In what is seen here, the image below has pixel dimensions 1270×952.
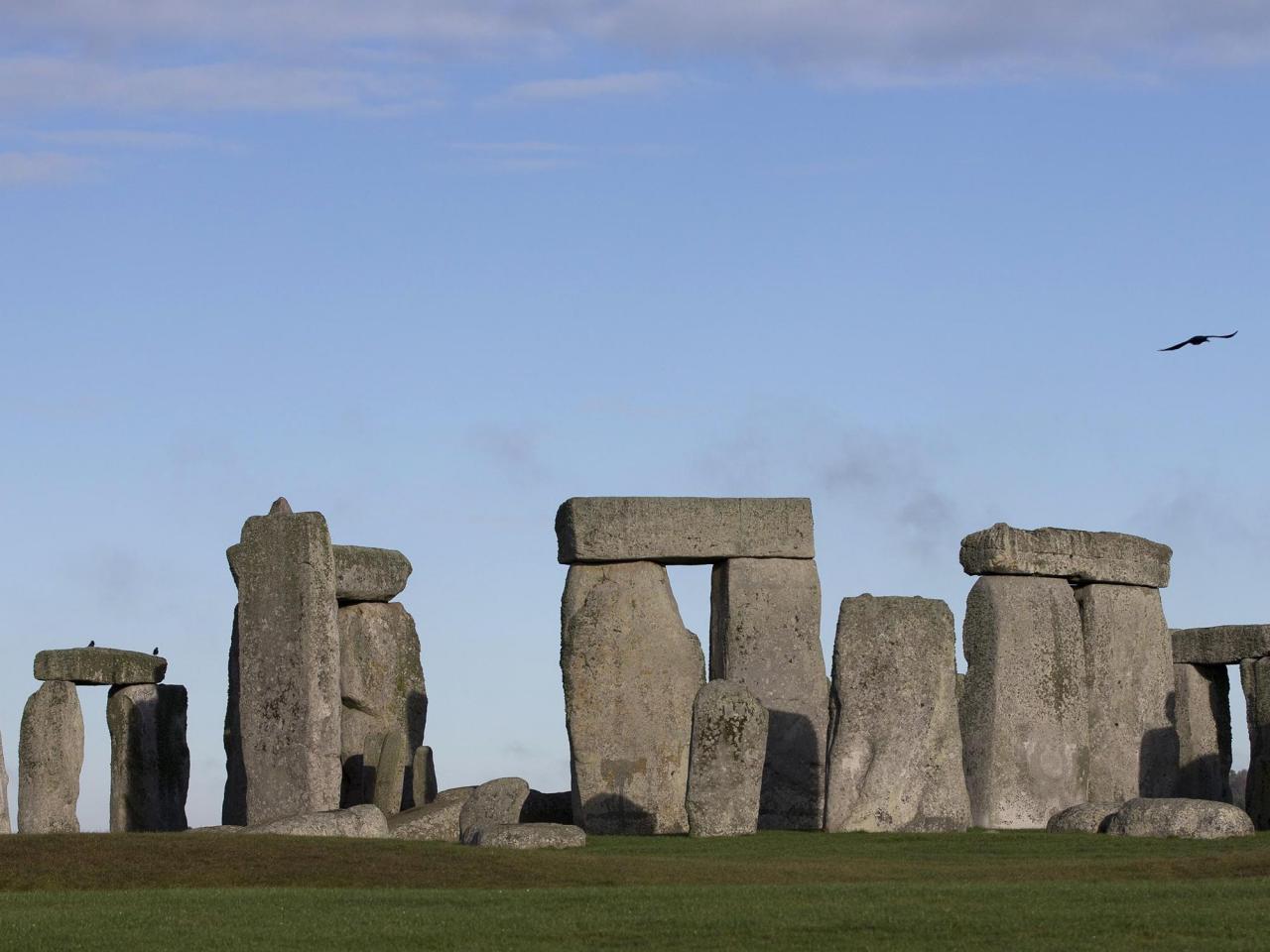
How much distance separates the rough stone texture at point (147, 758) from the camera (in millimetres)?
32125

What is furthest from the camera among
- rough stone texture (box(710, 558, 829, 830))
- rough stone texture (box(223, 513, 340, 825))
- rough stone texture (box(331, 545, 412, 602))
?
rough stone texture (box(331, 545, 412, 602))

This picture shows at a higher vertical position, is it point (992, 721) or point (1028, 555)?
point (1028, 555)

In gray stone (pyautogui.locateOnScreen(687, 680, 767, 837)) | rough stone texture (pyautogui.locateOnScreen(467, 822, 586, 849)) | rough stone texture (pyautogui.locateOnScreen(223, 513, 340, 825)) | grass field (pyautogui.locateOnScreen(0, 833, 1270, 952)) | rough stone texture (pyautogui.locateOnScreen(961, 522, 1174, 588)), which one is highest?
rough stone texture (pyautogui.locateOnScreen(961, 522, 1174, 588))

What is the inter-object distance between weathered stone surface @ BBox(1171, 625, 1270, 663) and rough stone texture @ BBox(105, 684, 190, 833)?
12634 millimetres

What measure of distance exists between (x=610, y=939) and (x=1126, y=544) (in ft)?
49.1

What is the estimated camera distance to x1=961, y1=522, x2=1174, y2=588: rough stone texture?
2884cm

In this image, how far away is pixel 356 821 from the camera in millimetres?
24562

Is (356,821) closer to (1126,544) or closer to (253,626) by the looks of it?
(253,626)

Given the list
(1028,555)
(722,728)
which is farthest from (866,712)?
(1028,555)

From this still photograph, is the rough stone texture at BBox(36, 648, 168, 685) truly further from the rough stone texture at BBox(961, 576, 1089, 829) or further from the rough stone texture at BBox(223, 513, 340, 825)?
the rough stone texture at BBox(961, 576, 1089, 829)

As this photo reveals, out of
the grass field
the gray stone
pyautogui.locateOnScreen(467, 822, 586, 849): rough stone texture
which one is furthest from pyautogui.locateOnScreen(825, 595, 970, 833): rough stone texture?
pyautogui.locateOnScreen(467, 822, 586, 849): rough stone texture

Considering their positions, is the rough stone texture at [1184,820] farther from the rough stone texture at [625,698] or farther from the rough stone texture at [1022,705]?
the rough stone texture at [625,698]

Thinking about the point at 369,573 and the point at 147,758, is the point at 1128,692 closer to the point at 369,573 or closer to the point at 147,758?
the point at 369,573

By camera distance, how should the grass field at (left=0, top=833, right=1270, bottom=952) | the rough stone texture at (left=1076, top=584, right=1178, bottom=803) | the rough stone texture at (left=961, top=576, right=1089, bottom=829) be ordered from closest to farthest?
the grass field at (left=0, top=833, right=1270, bottom=952) → the rough stone texture at (left=961, top=576, right=1089, bottom=829) → the rough stone texture at (left=1076, top=584, right=1178, bottom=803)
